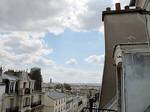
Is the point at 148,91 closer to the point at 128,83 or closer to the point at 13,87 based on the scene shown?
the point at 128,83

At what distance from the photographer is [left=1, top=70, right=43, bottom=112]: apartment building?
91.4 feet

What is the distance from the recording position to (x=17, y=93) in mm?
29969

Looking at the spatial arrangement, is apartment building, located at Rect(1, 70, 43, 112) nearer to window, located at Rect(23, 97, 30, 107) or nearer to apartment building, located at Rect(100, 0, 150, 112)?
window, located at Rect(23, 97, 30, 107)

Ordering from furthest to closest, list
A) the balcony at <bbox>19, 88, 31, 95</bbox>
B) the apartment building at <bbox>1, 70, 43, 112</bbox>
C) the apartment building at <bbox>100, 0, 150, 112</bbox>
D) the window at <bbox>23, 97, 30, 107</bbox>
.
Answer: the window at <bbox>23, 97, 30, 107</bbox>, the balcony at <bbox>19, 88, 31, 95</bbox>, the apartment building at <bbox>1, 70, 43, 112</bbox>, the apartment building at <bbox>100, 0, 150, 112</bbox>

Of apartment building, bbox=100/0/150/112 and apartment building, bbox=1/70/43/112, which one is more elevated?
apartment building, bbox=100/0/150/112

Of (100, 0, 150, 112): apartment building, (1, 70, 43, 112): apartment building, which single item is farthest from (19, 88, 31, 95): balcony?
(100, 0, 150, 112): apartment building

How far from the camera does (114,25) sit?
7.82 metres

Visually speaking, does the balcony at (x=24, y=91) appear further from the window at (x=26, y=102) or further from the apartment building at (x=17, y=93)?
the window at (x=26, y=102)

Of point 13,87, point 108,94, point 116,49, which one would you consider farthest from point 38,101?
point 116,49

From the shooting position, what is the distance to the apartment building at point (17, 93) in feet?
91.4

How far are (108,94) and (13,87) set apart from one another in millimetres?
23757

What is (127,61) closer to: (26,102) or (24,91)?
(24,91)

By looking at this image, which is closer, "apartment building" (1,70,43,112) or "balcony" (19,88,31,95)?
"apartment building" (1,70,43,112)

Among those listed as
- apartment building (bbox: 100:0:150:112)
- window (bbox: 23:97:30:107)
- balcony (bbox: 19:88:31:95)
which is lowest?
window (bbox: 23:97:30:107)
